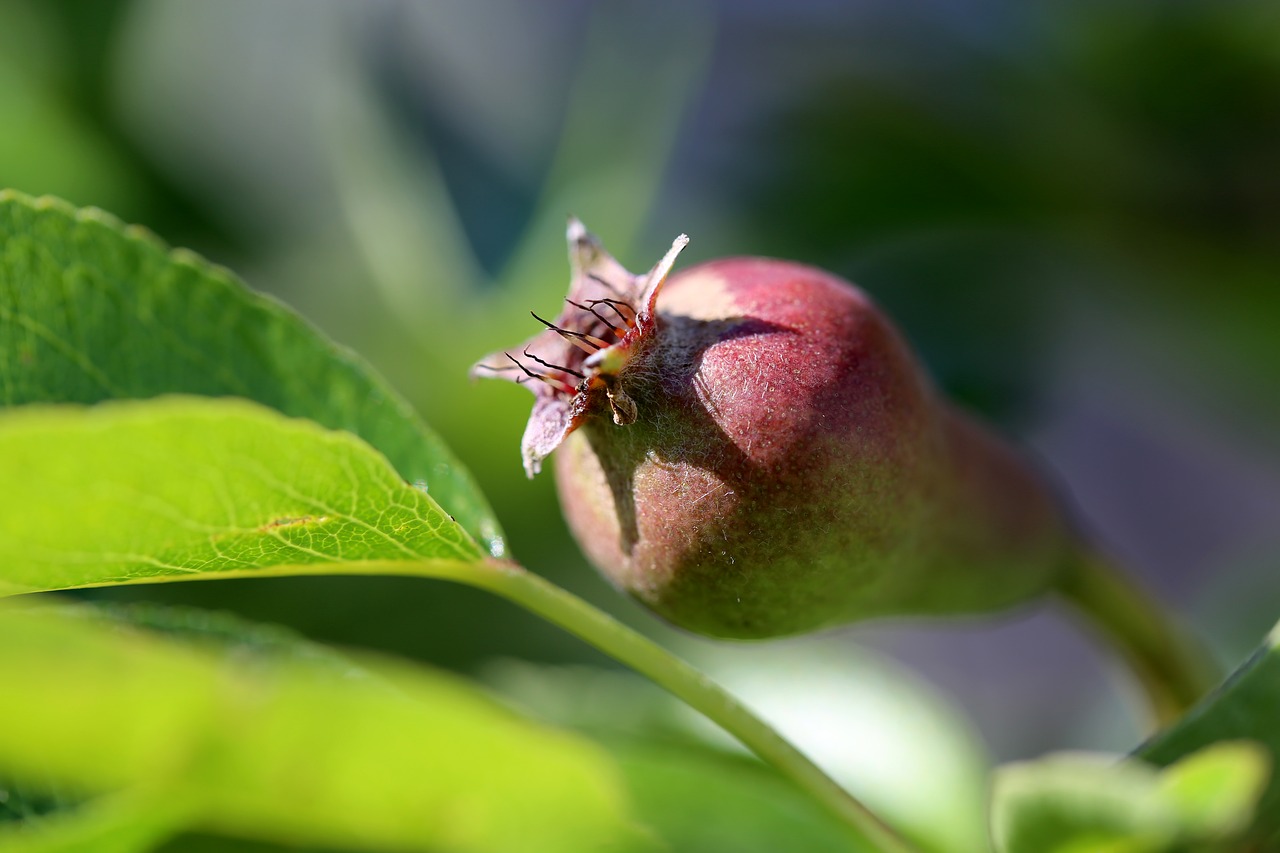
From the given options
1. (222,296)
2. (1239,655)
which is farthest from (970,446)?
(1239,655)

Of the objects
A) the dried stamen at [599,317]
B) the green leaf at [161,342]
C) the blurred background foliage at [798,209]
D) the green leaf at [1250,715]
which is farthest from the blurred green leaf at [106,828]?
the blurred background foliage at [798,209]

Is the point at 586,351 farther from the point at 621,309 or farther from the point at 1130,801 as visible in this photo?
the point at 1130,801

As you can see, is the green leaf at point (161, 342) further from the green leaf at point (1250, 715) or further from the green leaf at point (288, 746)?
the green leaf at point (1250, 715)

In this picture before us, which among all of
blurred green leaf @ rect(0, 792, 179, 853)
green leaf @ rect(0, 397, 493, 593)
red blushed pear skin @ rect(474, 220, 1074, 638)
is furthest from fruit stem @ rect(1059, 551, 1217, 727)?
blurred green leaf @ rect(0, 792, 179, 853)

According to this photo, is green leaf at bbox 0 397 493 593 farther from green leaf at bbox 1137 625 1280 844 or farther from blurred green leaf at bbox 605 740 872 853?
green leaf at bbox 1137 625 1280 844

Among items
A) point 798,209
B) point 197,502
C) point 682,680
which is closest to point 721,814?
point 682,680

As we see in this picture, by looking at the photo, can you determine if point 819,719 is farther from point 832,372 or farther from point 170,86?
point 170,86
